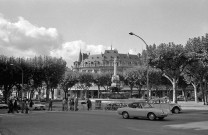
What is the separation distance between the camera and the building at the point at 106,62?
455 ft

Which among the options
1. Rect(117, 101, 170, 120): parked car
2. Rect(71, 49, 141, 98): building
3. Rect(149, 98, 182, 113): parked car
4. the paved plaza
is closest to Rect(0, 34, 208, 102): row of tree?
Rect(149, 98, 182, 113): parked car

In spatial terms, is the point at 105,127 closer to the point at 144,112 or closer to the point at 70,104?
the point at 144,112

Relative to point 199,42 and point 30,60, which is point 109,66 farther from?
point 199,42

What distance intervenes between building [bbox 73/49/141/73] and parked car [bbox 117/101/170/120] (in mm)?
115509

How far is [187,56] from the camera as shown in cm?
3972

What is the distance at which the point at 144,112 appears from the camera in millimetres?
20234

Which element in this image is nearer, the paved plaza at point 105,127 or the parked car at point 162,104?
the paved plaza at point 105,127

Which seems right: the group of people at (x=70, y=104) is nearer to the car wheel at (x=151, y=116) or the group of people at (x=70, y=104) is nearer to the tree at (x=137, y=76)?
the car wheel at (x=151, y=116)

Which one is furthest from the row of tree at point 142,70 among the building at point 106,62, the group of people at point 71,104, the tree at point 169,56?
the building at point 106,62

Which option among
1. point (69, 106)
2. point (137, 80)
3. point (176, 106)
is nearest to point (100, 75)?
point (137, 80)

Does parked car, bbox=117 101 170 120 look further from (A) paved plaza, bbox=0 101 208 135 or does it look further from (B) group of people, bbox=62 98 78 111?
(B) group of people, bbox=62 98 78 111

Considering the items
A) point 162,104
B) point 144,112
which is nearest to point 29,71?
point 162,104

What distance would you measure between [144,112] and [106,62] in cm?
12131

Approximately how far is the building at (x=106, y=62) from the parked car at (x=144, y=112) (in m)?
116
